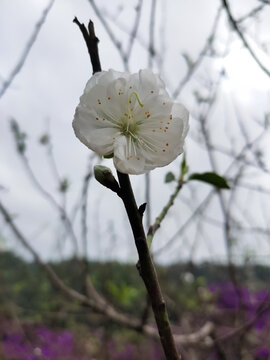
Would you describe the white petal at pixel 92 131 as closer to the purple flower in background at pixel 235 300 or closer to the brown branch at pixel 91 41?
the brown branch at pixel 91 41

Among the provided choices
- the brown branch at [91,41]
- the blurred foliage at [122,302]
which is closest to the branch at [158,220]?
the brown branch at [91,41]

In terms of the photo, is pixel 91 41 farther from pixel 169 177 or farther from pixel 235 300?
pixel 235 300

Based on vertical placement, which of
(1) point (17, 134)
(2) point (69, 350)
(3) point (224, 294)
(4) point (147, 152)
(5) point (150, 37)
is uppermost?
(5) point (150, 37)

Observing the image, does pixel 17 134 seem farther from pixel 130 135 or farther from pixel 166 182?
pixel 130 135

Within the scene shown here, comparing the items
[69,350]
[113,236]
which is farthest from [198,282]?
[69,350]

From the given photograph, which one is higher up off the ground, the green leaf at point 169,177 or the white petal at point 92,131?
the green leaf at point 169,177

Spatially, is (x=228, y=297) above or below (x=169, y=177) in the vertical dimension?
above

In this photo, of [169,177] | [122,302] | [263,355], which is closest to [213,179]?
[169,177]
